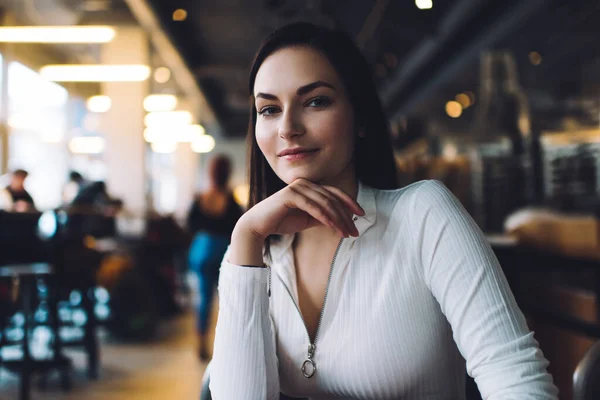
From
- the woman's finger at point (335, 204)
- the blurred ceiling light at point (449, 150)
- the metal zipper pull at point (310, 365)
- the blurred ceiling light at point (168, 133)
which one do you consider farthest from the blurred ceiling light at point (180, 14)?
the blurred ceiling light at point (168, 133)

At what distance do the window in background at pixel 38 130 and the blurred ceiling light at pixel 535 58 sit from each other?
17.2 ft

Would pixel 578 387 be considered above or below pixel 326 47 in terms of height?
below

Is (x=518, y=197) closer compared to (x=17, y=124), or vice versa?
(x=518, y=197)

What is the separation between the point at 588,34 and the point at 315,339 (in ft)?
15.1

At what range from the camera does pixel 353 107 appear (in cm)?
111

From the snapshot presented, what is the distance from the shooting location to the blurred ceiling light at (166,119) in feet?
35.3

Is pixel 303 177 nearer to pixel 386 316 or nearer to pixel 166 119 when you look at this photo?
pixel 386 316

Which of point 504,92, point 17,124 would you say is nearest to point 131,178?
point 17,124

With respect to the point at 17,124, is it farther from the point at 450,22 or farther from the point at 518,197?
the point at 518,197

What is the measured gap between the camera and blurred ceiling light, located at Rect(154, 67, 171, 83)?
1023 centimetres

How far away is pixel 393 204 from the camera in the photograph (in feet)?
3.57

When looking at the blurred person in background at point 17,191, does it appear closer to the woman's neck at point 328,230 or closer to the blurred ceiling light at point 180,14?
the blurred ceiling light at point 180,14

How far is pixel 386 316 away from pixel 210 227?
3614 millimetres

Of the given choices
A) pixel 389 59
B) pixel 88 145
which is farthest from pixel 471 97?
pixel 88 145
